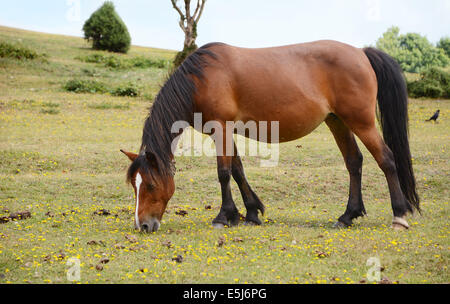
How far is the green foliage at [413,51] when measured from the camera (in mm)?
65000

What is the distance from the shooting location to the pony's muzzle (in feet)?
21.0

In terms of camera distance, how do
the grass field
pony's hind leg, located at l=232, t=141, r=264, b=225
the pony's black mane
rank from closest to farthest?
the grass field, the pony's black mane, pony's hind leg, located at l=232, t=141, r=264, b=225

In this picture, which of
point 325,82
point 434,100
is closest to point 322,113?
point 325,82

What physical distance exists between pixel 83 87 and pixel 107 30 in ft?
46.3

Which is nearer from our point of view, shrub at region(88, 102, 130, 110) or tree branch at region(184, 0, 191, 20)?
shrub at region(88, 102, 130, 110)

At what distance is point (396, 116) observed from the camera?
7121 mm

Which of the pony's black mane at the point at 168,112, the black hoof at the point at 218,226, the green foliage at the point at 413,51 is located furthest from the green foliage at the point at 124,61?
the green foliage at the point at 413,51

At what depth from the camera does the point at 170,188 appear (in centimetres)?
650

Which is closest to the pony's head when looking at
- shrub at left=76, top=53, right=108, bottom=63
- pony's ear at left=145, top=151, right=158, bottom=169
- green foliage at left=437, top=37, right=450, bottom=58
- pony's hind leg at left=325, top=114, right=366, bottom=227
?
pony's ear at left=145, top=151, right=158, bottom=169

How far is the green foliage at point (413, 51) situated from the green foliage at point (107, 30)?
40.9m

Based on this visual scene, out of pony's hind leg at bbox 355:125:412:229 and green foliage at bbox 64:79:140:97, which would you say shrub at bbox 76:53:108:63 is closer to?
green foliage at bbox 64:79:140:97

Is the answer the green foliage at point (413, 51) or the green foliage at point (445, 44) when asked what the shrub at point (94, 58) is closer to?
the green foliage at point (413, 51)

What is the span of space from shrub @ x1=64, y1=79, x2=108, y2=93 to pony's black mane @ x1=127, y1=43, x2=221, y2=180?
18.1 metres

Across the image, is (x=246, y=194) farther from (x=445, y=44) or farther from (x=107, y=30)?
(x=445, y=44)
